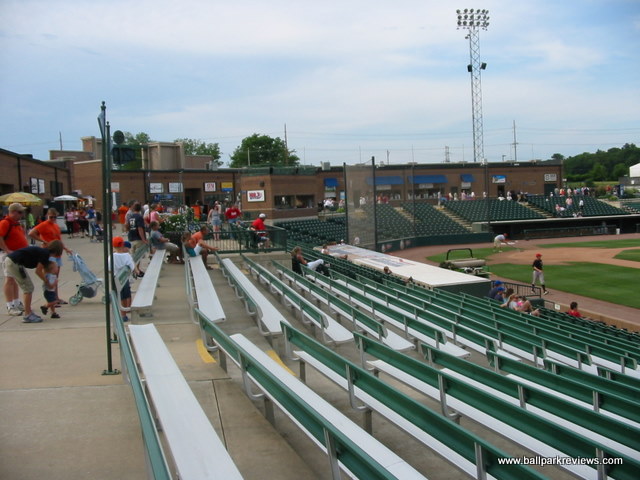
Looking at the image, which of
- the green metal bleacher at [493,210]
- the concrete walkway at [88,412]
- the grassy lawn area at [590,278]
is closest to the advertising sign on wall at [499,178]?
the green metal bleacher at [493,210]

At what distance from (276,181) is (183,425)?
3675cm

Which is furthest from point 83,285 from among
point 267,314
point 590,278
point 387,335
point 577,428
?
point 590,278

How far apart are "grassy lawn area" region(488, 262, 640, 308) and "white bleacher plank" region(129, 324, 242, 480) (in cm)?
2013

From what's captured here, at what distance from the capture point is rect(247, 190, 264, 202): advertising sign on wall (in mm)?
40188

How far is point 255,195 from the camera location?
40406 mm

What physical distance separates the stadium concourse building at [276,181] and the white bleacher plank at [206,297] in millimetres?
15393

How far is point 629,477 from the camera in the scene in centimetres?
360

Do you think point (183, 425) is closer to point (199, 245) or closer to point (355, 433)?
point (355, 433)

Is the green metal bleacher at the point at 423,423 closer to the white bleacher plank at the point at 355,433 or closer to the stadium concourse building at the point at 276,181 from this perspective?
the white bleacher plank at the point at 355,433

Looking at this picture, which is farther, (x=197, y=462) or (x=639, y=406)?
(x=639, y=406)

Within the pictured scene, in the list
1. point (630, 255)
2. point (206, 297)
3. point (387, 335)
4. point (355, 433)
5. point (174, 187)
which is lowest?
point (630, 255)

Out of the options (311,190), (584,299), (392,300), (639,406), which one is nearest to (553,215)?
(311,190)

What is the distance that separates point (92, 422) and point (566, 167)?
158141 millimetres

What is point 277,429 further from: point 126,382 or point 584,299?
point 584,299
